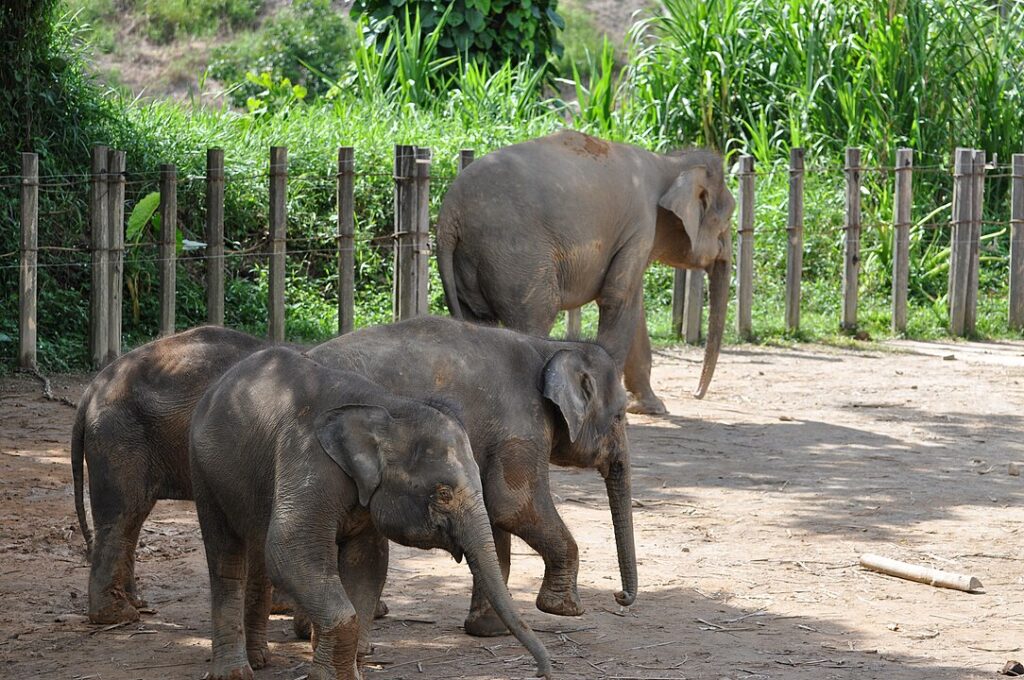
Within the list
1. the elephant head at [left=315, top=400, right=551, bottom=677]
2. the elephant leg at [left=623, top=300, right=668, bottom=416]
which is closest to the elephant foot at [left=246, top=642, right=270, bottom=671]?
the elephant head at [left=315, top=400, right=551, bottom=677]

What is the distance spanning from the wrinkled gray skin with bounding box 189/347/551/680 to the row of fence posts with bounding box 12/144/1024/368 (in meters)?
5.55

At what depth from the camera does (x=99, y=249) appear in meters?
9.39

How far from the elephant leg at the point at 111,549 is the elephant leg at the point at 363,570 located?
3.36ft

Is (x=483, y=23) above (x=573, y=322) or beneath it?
above

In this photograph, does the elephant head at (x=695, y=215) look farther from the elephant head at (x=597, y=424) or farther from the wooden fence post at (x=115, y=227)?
the elephant head at (x=597, y=424)

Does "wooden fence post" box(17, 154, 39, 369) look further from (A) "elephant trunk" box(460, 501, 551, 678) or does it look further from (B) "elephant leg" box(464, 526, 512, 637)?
(A) "elephant trunk" box(460, 501, 551, 678)

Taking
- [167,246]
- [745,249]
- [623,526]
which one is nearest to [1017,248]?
[745,249]

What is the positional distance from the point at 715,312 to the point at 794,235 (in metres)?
2.96

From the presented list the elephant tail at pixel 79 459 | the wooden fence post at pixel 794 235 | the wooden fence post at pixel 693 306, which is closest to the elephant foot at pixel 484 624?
the elephant tail at pixel 79 459

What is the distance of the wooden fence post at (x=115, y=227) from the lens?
9.47 m

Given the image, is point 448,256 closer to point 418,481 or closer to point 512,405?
point 512,405

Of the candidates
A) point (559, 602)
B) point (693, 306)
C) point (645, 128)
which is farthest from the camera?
point (645, 128)

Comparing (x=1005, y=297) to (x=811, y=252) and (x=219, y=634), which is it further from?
(x=219, y=634)

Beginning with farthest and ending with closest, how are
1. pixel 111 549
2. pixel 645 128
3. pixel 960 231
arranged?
pixel 645 128, pixel 960 231, pixel 111 549
